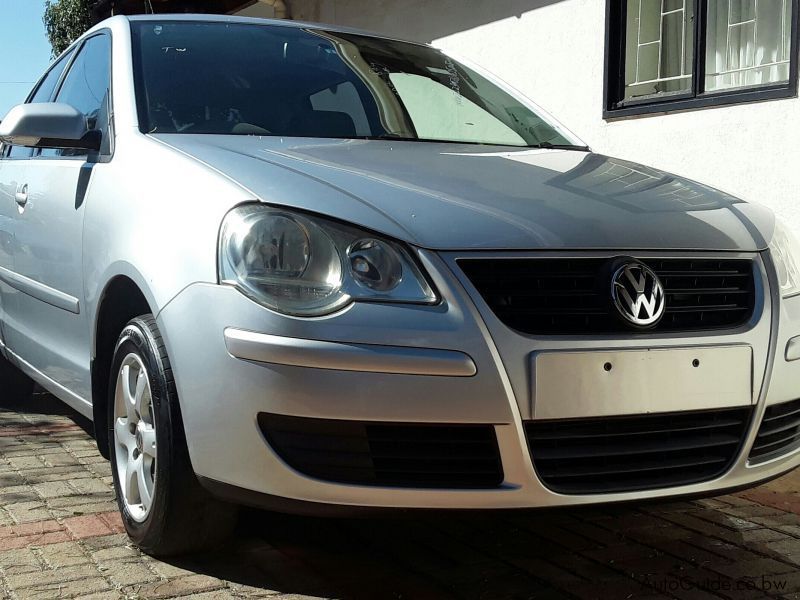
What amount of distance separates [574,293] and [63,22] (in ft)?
82.3

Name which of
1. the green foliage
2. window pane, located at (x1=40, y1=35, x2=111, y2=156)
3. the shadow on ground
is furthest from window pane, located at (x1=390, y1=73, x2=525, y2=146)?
the green foliage

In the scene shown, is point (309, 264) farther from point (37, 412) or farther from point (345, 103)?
point (37, 412)

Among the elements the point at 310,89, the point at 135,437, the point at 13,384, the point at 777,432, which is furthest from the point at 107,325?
the point at 13,384

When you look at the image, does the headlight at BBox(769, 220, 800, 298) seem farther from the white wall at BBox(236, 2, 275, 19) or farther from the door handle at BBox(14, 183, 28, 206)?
the white wall at BBox(236, 2, 275, 19)

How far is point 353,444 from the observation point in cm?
242

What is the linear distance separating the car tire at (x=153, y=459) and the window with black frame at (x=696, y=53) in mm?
4421

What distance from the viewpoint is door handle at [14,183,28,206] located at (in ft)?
13.2

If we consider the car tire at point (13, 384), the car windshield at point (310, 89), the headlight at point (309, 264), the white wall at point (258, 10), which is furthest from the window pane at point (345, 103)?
the white wall at point (258, 10)

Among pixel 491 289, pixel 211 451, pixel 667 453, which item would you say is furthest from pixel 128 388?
pixel 667 453

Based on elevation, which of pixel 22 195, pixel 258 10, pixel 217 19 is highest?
pixel 258 10

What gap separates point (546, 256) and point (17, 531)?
1926 millimetres

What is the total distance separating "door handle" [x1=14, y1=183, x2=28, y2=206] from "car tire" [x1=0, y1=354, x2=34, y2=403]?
4.55ft

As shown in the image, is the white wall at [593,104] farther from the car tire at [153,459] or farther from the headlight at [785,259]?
the car tire at [153,459]

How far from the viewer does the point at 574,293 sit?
253 centimetres
